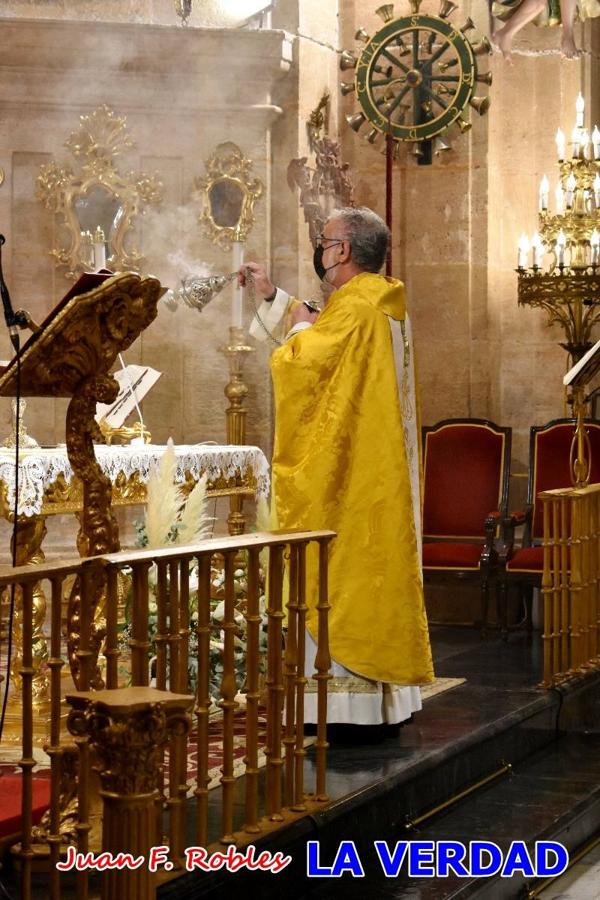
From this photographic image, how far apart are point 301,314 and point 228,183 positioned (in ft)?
9.19

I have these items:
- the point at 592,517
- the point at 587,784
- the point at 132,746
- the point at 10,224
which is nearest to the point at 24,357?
the point at 132,746

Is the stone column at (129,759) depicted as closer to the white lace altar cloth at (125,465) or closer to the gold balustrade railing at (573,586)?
the white lace altar cloth at (125,465)

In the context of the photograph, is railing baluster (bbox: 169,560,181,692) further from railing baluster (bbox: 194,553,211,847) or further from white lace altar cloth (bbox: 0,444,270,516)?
white lace altar cloth (bbox: 0,444,270,516)

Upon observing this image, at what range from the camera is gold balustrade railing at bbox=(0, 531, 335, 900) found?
280 centimetres

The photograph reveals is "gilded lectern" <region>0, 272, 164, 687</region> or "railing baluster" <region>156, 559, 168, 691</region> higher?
"gilded lectern" <region>0, 272, 164, 687</region>

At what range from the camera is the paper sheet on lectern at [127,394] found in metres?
6.34

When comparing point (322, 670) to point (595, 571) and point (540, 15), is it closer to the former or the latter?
point (595, 571)

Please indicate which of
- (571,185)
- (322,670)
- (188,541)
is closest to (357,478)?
(188,541)

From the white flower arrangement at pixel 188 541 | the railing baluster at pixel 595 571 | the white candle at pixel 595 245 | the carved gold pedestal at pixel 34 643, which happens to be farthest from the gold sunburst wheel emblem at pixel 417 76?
the carved gold pedestal at pixel 34 643

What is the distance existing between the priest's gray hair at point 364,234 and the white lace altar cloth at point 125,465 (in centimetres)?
129

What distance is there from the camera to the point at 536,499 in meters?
8.36

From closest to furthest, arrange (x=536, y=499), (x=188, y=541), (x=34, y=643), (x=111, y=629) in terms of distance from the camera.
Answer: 1. (x=111, y=629)
2. (x=188, y=541)
3. (x=34, y=643)
4. (x=536, y=499)

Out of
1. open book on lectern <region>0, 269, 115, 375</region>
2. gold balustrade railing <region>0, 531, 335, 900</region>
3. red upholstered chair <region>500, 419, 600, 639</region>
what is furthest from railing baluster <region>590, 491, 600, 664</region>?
open book on lectern <region>0, 269, 115, 375</region>

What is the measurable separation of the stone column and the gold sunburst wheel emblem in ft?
20.9
